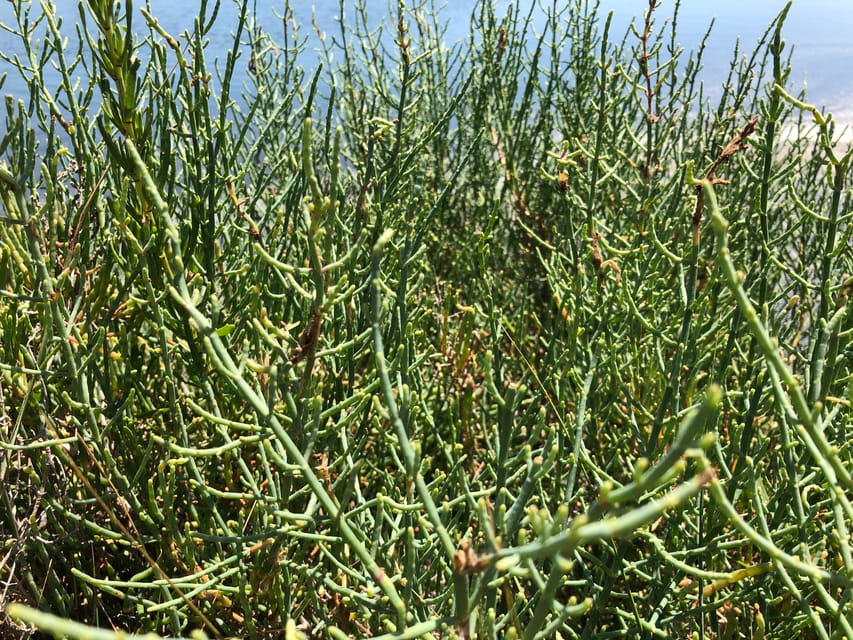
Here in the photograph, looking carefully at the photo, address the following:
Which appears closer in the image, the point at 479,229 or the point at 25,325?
the point at 25,325

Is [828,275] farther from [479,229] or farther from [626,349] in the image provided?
[479,229]

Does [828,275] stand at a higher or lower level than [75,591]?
higher

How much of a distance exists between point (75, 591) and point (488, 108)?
150 cm

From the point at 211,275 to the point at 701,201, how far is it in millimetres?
593

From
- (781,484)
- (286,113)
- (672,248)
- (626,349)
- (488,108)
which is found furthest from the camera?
(488,108)

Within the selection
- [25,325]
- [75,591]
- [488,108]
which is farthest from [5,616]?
[488,108]

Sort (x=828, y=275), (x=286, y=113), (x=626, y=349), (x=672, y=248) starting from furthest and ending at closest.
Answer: (x=672, y=248) < (x=286, y=113) < (x=626, y=349) < (x=828, y=275)

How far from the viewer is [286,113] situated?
1441 mm

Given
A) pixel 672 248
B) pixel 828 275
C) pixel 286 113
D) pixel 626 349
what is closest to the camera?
pixel 828 275

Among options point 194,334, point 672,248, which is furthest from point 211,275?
point 672,248

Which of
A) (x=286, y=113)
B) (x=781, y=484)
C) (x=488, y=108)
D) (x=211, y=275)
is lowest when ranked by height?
(x=781, y=484)

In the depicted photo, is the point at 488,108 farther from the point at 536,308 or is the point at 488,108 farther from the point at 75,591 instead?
the point at 75,591

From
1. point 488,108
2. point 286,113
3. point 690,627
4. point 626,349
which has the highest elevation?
point 488,108

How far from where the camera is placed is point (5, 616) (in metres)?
0.94
